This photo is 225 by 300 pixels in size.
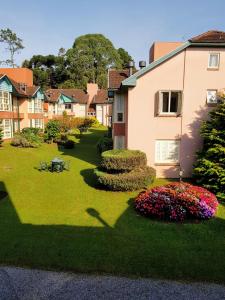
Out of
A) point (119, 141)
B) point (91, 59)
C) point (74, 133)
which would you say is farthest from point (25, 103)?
point (91, 59)

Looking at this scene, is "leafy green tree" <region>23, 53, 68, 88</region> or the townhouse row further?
"leafy green tree" <region>23, 53, 68, 88</region>

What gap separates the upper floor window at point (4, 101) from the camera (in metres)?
30.3

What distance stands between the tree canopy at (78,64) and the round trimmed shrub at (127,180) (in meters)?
66.6

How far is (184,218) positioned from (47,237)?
6550 millimetres

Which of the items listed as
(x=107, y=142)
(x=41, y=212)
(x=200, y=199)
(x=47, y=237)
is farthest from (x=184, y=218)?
(x=107, y=142)

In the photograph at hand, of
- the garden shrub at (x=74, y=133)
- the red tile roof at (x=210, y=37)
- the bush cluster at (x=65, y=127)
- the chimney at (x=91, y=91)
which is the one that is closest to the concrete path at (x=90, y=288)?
the red tile roof at (x=210, y=37)

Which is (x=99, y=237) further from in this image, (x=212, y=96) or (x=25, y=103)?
(x=25, y=103)

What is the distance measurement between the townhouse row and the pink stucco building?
19.0 meters

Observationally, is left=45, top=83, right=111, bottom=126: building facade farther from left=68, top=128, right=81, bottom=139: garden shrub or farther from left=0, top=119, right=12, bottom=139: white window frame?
left=0, top=119, right=12, bottom=139: white window frame

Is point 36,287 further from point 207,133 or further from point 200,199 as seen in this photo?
point 207,133

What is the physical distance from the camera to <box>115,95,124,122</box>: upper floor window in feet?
65.3

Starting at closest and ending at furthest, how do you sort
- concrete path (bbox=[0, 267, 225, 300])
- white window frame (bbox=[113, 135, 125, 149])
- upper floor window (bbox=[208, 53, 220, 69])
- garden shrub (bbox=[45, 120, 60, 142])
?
concrete path (bbox=[0, 267, 225, 300]) < upper floor window (bbox=[208, 53, 220, 69]) < white window frame (bbox=[113, 135, 125, 149]) < garden shrub (bbox=[45, 120, 60, 142])

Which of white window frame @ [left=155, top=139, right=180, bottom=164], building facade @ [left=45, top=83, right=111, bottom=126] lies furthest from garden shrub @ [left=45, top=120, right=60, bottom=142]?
building facade @ [left=45, top=83, right=111, bottom=126]

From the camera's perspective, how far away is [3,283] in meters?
7.09
